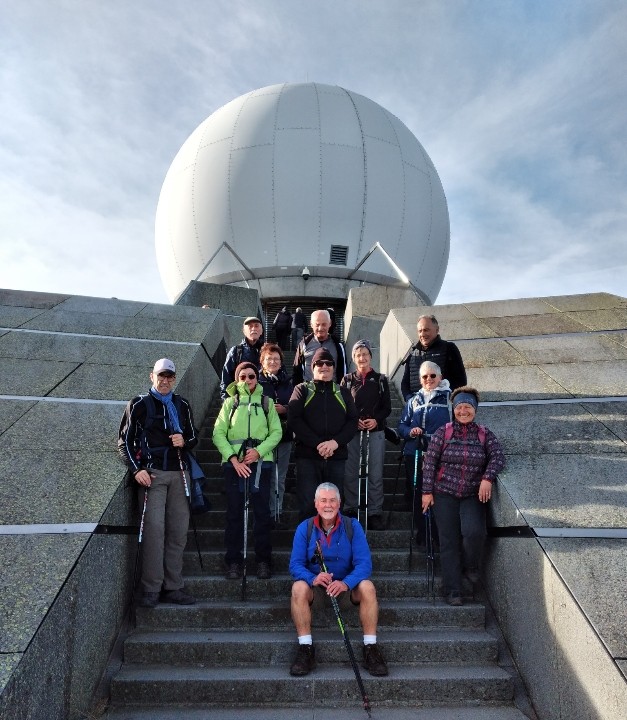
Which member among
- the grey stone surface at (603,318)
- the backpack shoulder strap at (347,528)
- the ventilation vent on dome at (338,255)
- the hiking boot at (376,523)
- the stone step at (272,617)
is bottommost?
the stone step at (272,617)

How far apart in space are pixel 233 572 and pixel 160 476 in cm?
89

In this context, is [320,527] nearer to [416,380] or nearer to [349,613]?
[349,613]

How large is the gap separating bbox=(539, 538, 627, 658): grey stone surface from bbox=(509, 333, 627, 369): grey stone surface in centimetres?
355

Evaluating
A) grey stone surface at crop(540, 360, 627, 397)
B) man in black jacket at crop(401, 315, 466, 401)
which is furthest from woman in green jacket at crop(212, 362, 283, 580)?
grey stone surface at crop(540, 360, 627, 397)

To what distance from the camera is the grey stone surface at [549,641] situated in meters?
3.08

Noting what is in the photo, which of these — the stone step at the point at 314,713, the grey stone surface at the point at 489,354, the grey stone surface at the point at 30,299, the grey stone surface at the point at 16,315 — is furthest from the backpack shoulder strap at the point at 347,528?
the grey stone surface at the point at 30,299

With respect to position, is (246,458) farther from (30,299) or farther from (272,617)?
(30,299)

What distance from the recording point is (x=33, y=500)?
410 centimetres

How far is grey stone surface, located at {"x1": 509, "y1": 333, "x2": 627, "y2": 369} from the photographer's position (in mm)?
7133

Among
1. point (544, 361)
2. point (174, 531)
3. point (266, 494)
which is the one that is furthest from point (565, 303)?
point (174, 531)

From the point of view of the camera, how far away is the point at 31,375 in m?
6.24

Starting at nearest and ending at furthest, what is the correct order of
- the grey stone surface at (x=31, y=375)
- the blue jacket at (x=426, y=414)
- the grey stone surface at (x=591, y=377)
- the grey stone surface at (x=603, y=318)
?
the blue jacket at (x=426, y=414), the grey stone surface at (x=31, y=375), the grey stone surface at (x=591, y=377), the grey stone surface at (x=603, y=318)

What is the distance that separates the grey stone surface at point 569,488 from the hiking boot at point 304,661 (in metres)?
1.62

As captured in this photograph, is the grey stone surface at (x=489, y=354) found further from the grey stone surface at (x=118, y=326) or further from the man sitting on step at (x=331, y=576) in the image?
the man sitting on step at (x=331, y=576)
